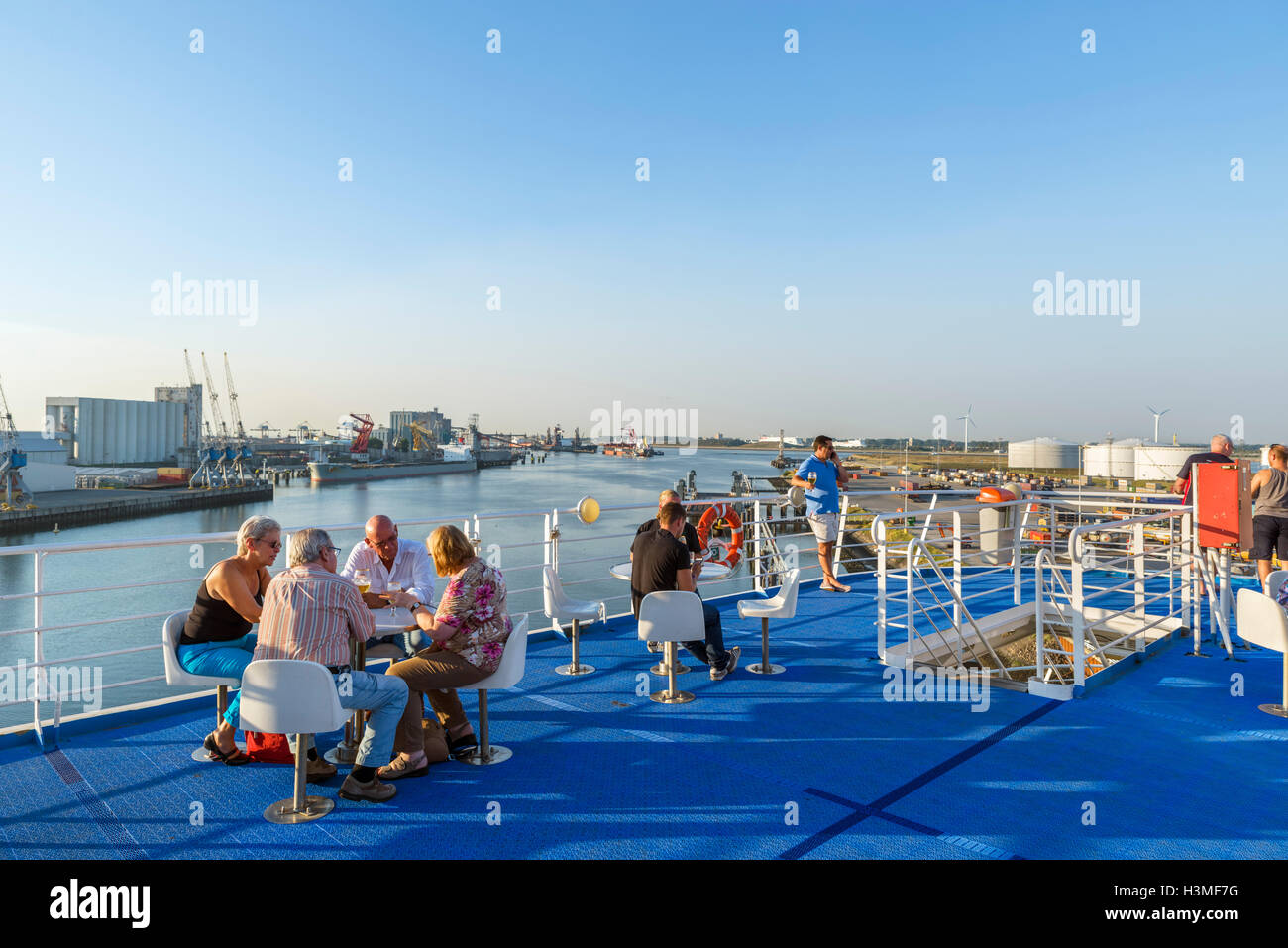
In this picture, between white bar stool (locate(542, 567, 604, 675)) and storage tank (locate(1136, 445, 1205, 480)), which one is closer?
white bar stool (locate(542, 567, 604, 675))

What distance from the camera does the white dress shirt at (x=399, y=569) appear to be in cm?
426

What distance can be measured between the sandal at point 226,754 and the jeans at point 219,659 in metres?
0.13

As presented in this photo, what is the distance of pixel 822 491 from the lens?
26.1 ft

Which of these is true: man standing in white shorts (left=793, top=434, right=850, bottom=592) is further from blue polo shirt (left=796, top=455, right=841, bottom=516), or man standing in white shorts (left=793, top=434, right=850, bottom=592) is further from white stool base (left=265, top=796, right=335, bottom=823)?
white stool base (left=265, top=796, right=335, bottom=823)

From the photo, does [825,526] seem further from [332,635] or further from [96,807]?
[96,807]

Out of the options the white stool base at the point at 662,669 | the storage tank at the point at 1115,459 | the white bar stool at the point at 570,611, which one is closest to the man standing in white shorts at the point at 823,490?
the white stool base at the point at 662,669

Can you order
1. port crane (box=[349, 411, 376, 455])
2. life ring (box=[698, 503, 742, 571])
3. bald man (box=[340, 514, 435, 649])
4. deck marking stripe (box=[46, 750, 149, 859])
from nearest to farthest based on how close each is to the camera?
1. deck marking stripe (box=[46, 750, 149, 859])
2. bald man (box=[340, 514, 435, 649])
3. life ring (box=[698, 503, 742, 571])
4. port crane (box=[349, 411, 376, 455])

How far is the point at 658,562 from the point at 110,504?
2744 inches

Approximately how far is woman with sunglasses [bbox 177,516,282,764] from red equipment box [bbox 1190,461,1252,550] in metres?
6.83

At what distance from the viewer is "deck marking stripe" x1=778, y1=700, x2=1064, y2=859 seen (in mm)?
2742

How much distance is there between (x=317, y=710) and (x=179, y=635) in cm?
131

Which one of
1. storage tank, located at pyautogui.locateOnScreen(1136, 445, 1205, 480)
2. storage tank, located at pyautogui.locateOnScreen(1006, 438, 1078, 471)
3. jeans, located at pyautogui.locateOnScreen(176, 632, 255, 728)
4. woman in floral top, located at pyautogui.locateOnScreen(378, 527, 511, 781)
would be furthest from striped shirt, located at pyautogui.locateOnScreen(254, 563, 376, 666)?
storage tank, located at pyautogui.locateOnScreen(1006, 438, 1078, 471)
